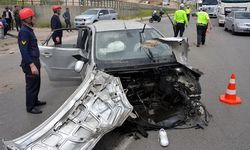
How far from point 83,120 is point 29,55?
218 cm

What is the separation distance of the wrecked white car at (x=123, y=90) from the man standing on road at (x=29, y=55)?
81cm

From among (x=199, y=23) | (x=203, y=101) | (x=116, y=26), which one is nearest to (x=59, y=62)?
(x=116, y=26)

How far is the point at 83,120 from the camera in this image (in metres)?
3.83

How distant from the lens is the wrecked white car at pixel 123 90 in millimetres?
3713

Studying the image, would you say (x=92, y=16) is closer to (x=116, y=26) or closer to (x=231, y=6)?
(x=231, y=6)

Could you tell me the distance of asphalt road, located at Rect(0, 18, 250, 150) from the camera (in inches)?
174

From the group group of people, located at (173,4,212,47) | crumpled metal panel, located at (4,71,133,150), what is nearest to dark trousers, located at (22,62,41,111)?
crumpled metal panel, located at (4,71,133,150)

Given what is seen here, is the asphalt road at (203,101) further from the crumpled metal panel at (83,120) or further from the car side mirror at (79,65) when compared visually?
the car side mirror at (79,65)

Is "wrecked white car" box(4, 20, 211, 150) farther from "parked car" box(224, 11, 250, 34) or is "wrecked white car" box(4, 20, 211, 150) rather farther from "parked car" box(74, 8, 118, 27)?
"parked car" box(74, 8, 118, 27)

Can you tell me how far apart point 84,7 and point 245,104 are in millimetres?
29114

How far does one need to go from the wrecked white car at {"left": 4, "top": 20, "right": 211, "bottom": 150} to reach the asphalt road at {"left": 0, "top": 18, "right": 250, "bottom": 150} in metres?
0.32

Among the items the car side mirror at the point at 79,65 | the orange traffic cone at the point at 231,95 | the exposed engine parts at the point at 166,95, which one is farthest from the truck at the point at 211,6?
the car side mirror at the point at 79,65

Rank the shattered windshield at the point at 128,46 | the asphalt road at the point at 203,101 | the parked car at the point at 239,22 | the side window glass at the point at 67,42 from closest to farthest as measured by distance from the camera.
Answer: the asphalt road at the point at 203,101 → the shattered windshield at the point at 128,46 → the side window glass at the point at 67,42 → the parked car at the point at 239,22

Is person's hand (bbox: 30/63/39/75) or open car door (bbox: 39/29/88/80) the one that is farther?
open car door (bbox: 39/29/88/80)
